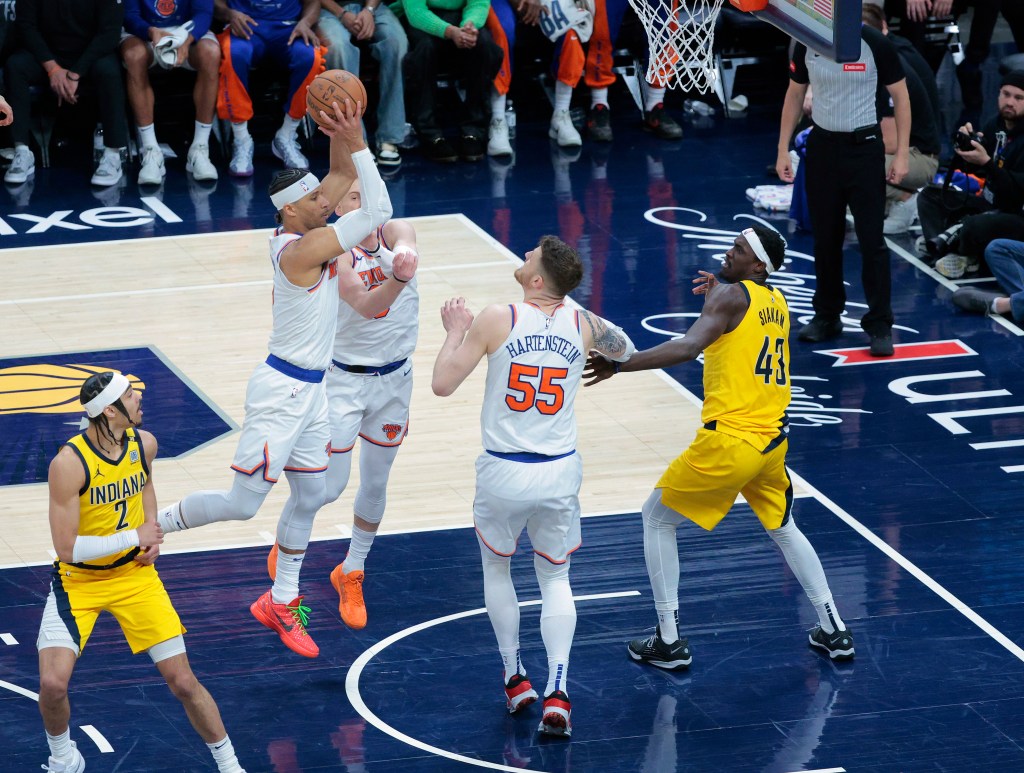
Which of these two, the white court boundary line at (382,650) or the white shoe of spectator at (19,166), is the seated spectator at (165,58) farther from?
the white court boundary line at (382,650)

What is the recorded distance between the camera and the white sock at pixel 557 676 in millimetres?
6613

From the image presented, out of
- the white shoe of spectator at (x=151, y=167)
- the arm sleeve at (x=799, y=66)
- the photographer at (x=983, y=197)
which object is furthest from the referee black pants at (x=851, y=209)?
the white shoe of spectator at (x=151, y=167)

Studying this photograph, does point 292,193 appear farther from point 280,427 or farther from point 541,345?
point 541,345

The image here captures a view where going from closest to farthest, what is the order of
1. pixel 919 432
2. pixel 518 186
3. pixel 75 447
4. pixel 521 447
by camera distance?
pixel 75 447, pixel 521 447, pixel 919 432, pixel 518 186

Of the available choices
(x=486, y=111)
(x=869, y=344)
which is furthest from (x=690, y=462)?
(x=486, y=111)

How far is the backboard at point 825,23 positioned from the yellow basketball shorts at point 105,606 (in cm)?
472

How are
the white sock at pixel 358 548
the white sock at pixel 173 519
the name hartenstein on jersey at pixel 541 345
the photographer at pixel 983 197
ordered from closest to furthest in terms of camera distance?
1. the name hartenstein on jersey at pixel 541 345
2. the white sock at pixel 173 519
3. the white sock at pixel 358 548
4. the photographer at pixel 983 197

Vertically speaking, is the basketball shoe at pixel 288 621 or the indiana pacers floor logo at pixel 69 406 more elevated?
the basketball shoe at pixel 288 621

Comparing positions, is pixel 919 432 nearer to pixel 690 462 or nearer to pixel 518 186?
pixel 690 462

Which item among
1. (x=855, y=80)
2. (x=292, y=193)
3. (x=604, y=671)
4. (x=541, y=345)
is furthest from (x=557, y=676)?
(x=855, y=80)

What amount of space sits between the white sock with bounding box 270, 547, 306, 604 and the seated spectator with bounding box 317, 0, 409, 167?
826 cm

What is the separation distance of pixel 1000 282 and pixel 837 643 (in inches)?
208

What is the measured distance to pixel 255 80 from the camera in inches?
619

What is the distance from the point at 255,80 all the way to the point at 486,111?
2155 mm
